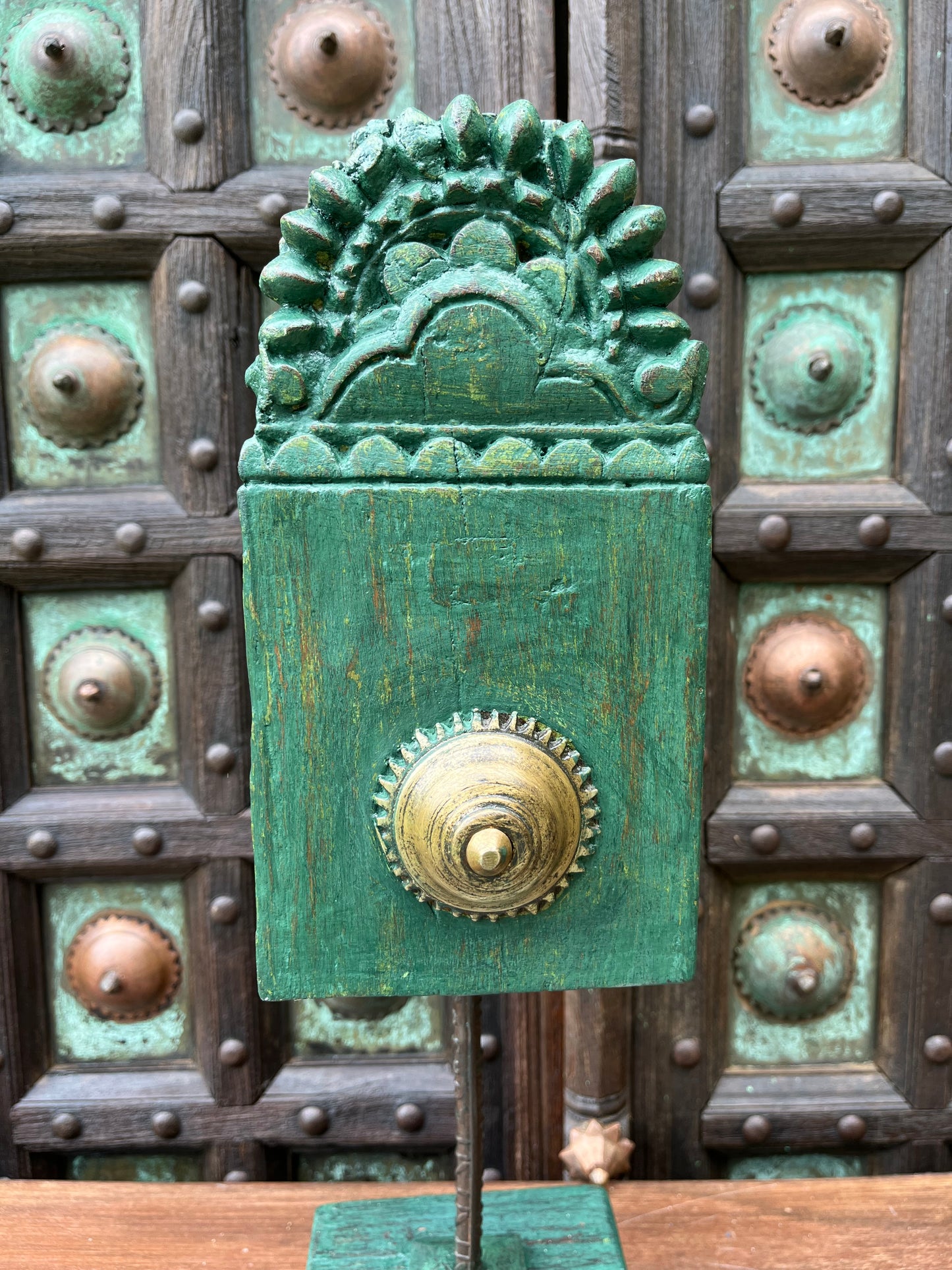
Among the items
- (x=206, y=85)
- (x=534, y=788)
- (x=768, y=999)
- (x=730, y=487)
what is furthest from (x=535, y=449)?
(x=768, y=999)

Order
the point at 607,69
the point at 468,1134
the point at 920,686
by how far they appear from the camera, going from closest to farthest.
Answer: the point at 468,1134 → the point at 607,69 → the point at 920,686

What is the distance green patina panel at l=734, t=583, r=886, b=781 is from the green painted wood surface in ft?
1.40

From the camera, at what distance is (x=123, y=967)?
3.16ft

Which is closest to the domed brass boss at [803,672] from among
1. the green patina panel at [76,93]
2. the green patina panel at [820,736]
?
the green patina panel at [820,736]

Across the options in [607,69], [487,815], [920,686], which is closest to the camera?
[487,815]

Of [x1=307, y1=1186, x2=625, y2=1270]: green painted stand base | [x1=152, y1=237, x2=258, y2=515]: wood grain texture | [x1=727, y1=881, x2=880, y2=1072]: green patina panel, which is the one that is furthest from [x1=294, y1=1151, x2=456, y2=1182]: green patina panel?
[x1=152, y1=237, x2=258, y2=515]: wood grain texture

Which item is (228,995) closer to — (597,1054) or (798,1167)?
(597,1054)

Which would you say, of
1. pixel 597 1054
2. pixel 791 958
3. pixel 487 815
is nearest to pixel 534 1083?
pixel 597 1054

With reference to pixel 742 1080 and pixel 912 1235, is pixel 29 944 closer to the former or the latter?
pixel 742 1080

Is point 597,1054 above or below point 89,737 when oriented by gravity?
below

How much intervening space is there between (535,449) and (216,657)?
52 cm

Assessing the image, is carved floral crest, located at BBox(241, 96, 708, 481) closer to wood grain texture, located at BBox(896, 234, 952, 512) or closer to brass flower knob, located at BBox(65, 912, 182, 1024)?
wood grain texture, located at BBox(896, 234, 952, 512)

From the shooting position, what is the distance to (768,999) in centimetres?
99

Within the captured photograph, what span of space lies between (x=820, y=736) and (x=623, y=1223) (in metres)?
0.52
